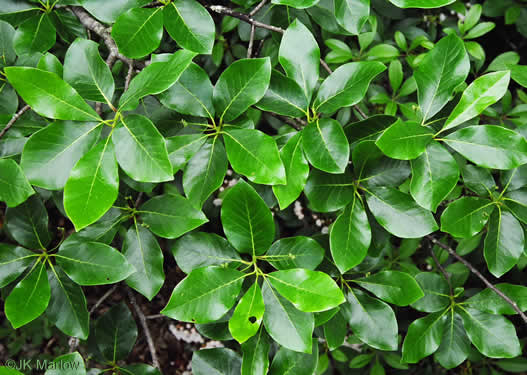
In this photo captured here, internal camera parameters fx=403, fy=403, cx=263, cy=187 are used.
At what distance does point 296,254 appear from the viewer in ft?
3.80

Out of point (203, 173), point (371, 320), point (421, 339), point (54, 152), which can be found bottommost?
point (421, 339)

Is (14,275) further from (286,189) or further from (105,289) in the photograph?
(105,289)

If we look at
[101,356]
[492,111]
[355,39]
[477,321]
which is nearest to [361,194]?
[477,321]

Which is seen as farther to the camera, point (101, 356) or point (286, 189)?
point (101, 356)

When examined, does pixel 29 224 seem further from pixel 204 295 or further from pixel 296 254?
pixel 296 254

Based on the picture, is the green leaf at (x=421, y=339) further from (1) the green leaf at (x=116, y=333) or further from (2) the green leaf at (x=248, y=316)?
(1) the green leaf at (x=116, y=333)

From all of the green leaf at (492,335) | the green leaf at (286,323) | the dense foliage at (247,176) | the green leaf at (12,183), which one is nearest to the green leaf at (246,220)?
the dense foliage at (247,176)

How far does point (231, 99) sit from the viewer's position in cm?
102

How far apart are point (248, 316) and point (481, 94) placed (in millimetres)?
804

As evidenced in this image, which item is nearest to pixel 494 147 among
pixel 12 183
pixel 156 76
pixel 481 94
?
pixel 481 94

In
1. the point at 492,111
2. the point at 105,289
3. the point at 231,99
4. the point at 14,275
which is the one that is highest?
the point at 231,99

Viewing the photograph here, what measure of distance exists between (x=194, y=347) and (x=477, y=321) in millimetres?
1621

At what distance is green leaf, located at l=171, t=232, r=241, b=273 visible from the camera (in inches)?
45.8

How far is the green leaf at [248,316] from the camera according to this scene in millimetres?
1019
